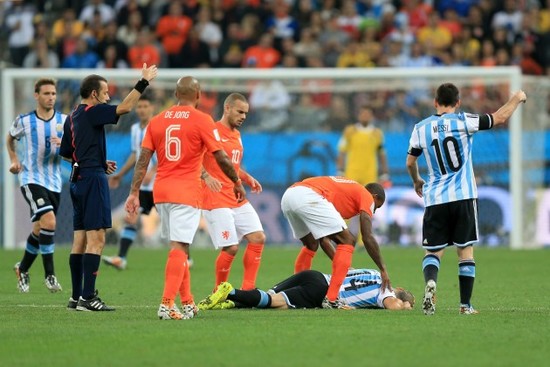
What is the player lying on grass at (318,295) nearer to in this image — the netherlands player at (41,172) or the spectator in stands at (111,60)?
the netherlands player at (41,172)

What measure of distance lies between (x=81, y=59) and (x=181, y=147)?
16.2 meters

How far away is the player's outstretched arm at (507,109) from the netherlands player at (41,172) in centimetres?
573

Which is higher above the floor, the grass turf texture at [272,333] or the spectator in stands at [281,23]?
the spectator in stands at [281,23]

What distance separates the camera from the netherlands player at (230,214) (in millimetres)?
12664

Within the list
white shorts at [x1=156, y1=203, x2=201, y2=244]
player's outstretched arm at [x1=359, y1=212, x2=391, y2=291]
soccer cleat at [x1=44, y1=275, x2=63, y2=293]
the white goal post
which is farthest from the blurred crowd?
white shorts at [x1=156, y1=203, x2=201, y2=244]

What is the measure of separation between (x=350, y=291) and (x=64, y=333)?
3595 mm

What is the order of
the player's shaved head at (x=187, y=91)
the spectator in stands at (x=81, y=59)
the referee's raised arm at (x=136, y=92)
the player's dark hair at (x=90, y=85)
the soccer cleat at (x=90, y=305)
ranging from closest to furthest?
the player's shaved head at (x=187, y=91), the referee's raised arm at (x=136, y=92), the player's dark hair at (x=90, y=85), the soccer cleat at (x=90, y=305), the spectator in stands at (x=81, y=59)

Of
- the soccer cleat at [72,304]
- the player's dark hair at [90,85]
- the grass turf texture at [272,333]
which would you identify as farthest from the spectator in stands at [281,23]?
the soccer cleat at [72,304]

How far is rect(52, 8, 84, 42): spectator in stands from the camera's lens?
27.0m

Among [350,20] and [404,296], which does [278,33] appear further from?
[404,296]

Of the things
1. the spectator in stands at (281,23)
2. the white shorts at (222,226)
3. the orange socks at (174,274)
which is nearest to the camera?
the orange socks at (174,274)

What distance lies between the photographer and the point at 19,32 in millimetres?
27219

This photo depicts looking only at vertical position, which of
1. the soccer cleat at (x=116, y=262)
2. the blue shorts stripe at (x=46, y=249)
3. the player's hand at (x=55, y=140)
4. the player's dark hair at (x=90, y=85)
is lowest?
the soccer cleat at (x=116, y=262)

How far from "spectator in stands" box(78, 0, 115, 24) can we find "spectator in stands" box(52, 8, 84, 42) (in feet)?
0.69
